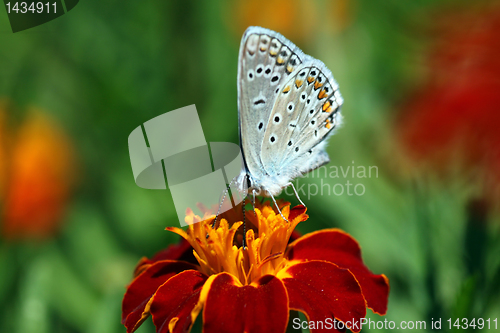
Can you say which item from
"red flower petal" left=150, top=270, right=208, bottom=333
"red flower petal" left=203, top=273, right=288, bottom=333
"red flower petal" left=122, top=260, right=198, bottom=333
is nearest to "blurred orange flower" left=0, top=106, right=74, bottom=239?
"red flower petal" left=122, top=260, right=198, bottom=333

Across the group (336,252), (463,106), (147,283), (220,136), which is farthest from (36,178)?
(463,106)

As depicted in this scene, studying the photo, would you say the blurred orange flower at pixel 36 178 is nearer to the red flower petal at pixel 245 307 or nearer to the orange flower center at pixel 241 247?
the orange flower center at pixel 241 247

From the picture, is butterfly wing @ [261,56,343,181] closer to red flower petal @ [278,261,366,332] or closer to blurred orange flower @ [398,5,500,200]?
red flower petal @ [278,261,366,332]

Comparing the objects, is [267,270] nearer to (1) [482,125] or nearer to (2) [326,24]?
(1) [482,125]


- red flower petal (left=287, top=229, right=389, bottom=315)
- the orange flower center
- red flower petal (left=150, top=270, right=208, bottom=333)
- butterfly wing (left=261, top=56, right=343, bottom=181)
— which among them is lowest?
red flower petal (left=287, top=229, right=389, bottom=315)

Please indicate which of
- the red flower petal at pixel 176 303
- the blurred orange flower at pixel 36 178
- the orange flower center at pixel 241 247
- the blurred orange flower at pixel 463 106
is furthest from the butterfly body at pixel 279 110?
the blurred orange flower at pixel 36 178

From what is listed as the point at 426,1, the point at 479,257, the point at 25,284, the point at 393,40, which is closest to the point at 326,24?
the point at 393,40
